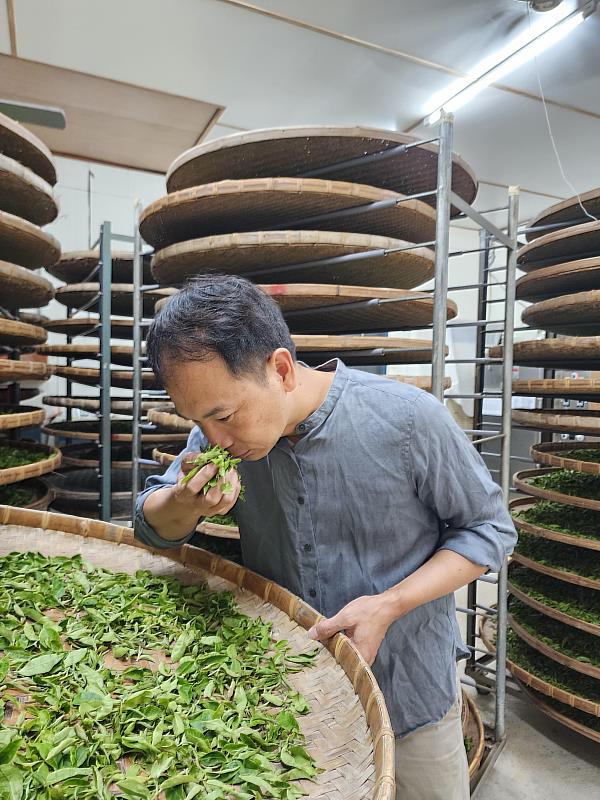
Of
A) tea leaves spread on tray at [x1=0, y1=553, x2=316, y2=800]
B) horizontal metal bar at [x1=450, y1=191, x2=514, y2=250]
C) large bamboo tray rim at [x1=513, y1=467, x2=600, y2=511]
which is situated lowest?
tea leaves spread on tray at [x1=0, y1=553, x2=316, y2=800]

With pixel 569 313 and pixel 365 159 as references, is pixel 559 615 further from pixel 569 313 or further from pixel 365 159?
pixel 365 159

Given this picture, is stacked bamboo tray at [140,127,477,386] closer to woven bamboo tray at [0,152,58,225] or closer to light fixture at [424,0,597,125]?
woven bamboo tray at [0,152,58,225]

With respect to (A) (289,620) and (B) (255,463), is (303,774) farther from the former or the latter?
(B) (255,463)

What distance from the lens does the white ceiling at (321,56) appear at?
3.10 meters

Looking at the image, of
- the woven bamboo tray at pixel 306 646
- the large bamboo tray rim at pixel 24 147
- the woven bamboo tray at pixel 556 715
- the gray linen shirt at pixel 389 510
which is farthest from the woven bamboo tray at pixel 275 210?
the woven bamboo tray at pixel 556 715

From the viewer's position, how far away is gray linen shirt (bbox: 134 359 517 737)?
1.23m

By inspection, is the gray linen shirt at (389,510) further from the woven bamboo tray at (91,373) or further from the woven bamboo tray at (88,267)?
the woven bamboo tray at (88,267)

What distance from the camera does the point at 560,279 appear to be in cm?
241

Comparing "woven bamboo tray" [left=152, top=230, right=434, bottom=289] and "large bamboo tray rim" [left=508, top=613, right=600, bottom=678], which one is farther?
"large bamboo tray rim" [left=508, top=613, right=600, bottom=678]

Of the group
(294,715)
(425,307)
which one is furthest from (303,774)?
(425,307)

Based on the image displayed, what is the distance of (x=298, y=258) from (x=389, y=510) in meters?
A: 1.11

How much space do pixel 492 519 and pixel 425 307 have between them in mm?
1005

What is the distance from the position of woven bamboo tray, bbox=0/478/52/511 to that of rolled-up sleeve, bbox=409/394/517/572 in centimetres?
193

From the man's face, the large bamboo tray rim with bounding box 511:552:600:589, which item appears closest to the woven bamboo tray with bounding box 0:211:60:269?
the man's face
